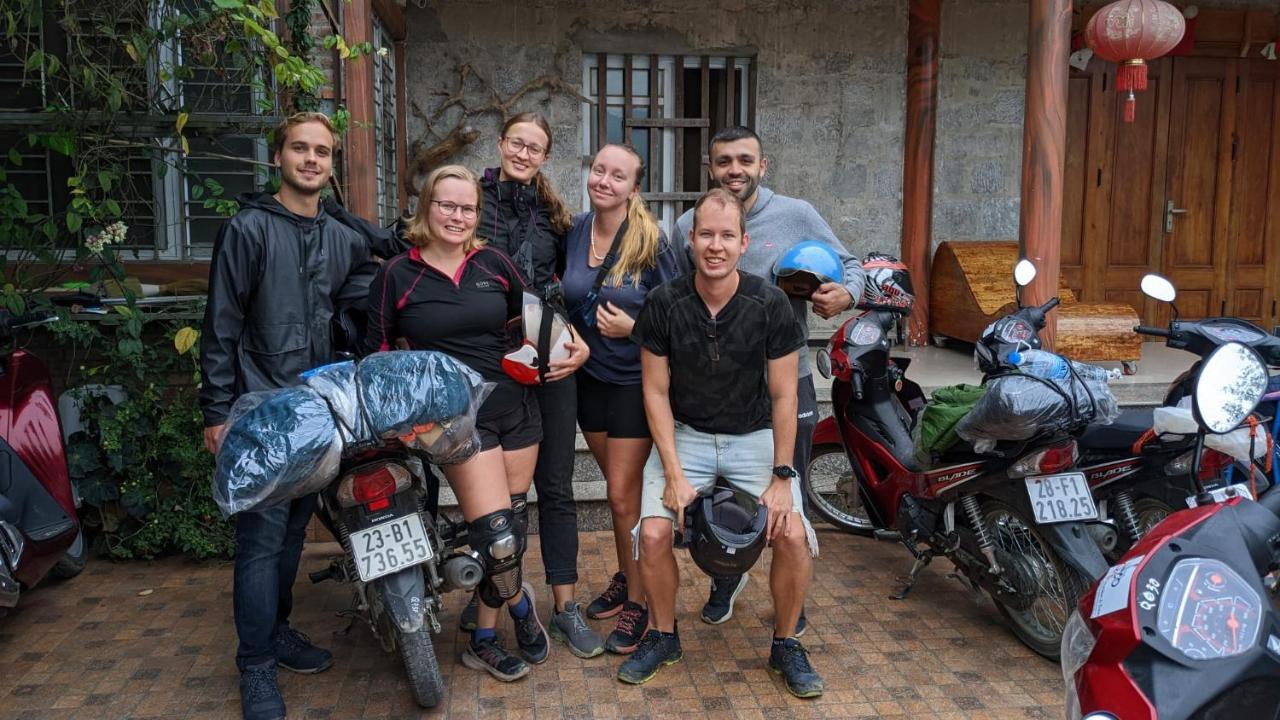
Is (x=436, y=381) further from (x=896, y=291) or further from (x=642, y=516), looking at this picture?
(x=896, y=291)

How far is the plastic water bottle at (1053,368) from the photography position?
11.1ft

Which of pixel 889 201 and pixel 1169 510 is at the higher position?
pixel 889 201

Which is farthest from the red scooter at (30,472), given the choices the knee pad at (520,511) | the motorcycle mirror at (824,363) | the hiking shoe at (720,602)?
the motorcycle mirror at (824,363)

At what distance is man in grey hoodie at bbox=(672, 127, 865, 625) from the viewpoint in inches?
142

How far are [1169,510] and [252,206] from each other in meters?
3.42

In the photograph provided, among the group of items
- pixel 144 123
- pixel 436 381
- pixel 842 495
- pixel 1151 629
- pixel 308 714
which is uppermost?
pixel 144 123

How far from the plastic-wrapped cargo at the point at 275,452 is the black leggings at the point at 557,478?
95 cm

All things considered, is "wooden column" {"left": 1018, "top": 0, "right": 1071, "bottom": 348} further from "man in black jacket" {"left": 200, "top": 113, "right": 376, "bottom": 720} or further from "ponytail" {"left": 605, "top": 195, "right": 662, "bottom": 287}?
"man in black jacket" {"left": 200, "top": 113, "right": 376, "bottom": 720}

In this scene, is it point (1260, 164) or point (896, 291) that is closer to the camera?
point (896, 291)

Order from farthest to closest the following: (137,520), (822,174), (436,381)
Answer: (822,174), (137,520), (436,381)

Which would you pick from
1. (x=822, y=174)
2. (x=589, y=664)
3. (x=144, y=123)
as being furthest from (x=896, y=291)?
(x=822, y=174)

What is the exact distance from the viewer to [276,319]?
3.26m

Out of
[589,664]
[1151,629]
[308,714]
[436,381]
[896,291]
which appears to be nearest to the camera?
[1151,629]

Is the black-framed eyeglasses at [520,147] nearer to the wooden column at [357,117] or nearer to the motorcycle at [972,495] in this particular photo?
the motorcycle at [972,495]
